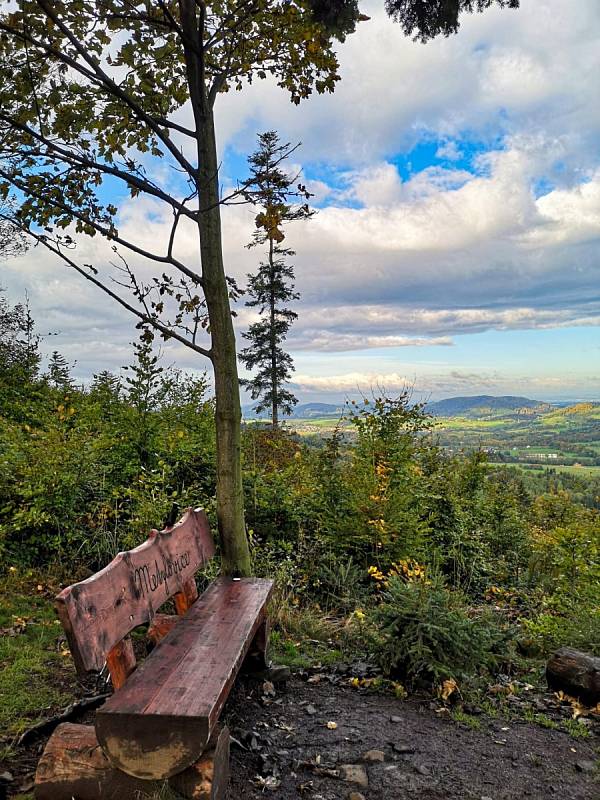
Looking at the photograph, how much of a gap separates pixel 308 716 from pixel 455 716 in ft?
3.14

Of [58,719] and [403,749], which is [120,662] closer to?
[58,719]

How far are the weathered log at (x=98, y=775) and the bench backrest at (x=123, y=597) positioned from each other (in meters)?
0.32

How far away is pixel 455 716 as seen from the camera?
371cm

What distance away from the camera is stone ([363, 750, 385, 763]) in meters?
3.13

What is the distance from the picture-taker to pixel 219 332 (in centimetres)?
456

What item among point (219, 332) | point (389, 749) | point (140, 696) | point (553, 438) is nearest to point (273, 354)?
point (219, 332)

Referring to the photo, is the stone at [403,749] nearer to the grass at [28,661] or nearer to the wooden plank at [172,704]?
the wooden plank at [172,704]

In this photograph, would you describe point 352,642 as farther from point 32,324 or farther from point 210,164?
point 32,324

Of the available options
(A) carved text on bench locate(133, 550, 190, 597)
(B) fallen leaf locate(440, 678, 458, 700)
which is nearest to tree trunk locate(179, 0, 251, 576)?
(A) carved text on bench locate(133, 550, 190, 597)

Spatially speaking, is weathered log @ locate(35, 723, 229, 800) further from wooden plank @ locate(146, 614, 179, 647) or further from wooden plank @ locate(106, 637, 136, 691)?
wooden plank @ locate(146, 614, 179, 647)

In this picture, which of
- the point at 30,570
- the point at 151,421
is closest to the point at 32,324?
the point at 151,421

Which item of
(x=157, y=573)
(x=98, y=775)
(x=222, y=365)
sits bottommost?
(x=98, y=775)

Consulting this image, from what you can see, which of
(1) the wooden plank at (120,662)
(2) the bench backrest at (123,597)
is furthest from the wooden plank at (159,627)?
(1) the wooden plank at (120,662)

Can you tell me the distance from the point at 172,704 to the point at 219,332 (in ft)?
9.22
